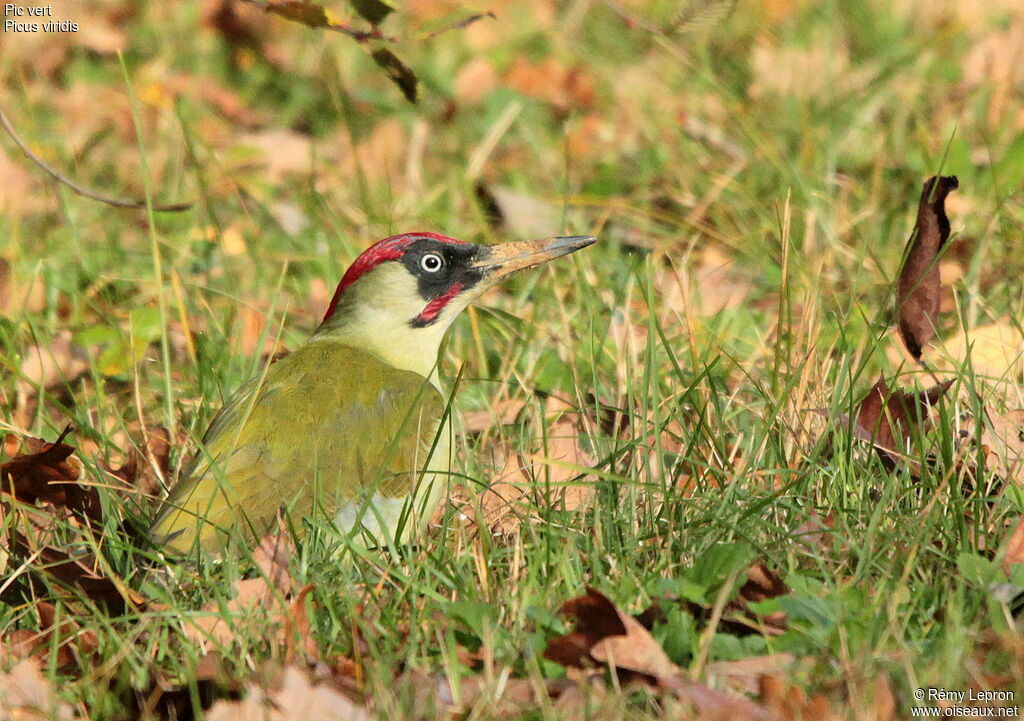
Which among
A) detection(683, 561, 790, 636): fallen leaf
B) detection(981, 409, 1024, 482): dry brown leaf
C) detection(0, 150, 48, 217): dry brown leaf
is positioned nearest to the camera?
detection(683, 561, 790, 636): fallen leaf

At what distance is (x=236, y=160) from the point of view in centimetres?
518

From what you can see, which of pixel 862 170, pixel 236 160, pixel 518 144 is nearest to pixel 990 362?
pixel 862 170

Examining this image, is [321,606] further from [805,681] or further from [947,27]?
[947,27]

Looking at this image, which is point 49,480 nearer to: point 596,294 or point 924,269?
point 596,294

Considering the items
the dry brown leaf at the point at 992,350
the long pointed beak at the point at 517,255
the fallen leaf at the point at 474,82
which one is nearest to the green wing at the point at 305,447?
the long pointed beak at the point at 517,255

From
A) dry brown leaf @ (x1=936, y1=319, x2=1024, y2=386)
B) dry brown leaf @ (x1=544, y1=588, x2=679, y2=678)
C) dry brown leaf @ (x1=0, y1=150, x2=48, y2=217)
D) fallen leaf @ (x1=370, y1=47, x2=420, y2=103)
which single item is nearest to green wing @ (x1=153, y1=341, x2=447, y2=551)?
dry brown leaf @ (x1=544, y1=588, x2=679, y2=678)

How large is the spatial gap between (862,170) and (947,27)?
1.42m

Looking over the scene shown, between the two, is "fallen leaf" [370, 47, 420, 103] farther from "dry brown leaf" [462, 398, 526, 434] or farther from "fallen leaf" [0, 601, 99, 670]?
"fallen leaf" [0, 601, 99, 670]

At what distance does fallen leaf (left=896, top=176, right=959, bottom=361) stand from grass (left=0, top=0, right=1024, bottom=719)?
87 millimetres

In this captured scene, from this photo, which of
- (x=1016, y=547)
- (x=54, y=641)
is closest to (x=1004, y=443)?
(x=1016, y=547)

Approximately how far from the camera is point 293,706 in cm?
195

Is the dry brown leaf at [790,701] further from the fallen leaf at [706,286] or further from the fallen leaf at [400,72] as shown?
the fallen leaf at [706,286]

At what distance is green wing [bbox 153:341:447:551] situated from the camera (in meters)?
2.60

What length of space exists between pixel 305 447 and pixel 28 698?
85cm
